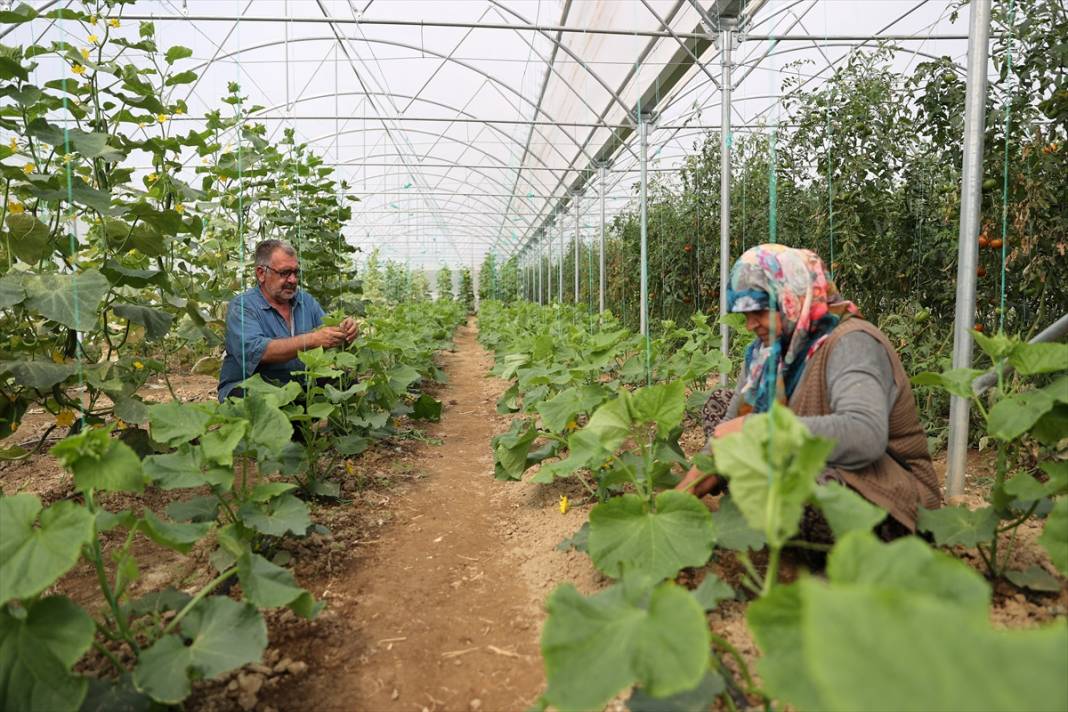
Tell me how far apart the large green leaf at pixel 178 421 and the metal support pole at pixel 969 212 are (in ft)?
9.83

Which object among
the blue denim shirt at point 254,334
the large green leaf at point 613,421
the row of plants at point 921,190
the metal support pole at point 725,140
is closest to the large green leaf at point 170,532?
the large green leaf at point 613,421

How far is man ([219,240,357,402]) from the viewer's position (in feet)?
13.1

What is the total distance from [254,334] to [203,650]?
2.56 m

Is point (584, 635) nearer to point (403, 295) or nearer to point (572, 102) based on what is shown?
point (572, 102)

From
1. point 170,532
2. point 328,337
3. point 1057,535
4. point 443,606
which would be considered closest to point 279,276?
point 328,337

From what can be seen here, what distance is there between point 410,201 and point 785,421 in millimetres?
22790

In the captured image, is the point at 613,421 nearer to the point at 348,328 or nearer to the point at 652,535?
the point at 652,535

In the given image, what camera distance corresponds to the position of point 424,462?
4738 mm

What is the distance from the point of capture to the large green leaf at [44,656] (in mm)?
1494

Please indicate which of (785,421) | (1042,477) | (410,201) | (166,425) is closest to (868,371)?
(785,421)

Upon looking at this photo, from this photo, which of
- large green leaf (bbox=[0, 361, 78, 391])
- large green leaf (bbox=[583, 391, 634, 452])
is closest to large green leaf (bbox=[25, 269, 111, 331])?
large green leaf (bbox=[0, 361, 78, 391])

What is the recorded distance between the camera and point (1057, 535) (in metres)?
1.76

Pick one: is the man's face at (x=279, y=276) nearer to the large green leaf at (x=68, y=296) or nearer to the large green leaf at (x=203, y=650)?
the large green leaf at (x=68, y=296)

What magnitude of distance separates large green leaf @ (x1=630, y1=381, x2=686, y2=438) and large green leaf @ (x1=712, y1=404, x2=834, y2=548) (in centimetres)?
70
